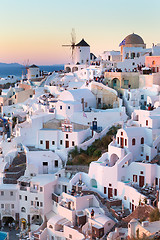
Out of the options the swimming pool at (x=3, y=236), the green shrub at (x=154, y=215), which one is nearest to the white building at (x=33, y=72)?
the swimming pool at (x=3, y=236)

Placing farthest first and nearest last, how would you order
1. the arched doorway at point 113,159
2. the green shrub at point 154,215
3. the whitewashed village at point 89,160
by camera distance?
the arched doorway at point 113,159, the whitewashed village at point 89,160, the green shrub at point 154,215

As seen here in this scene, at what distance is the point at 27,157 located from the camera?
34.9 meters

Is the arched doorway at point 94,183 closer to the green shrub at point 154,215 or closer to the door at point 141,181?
the door at point 141,181

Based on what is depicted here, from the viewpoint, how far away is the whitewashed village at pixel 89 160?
28.5 metres

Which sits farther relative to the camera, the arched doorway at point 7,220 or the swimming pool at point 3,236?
the arched doorway at point 7,220

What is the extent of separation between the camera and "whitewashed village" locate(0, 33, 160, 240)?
28.5 m

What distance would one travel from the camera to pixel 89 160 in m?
33.7

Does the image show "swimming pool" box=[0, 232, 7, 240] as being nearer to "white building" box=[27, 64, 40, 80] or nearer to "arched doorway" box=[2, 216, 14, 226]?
"arched doorway" box=[2, 216, 14, 226]

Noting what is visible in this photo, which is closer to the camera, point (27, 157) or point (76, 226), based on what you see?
point (76, 226)

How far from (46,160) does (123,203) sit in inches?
313

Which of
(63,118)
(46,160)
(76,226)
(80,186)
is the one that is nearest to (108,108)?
(63,118)

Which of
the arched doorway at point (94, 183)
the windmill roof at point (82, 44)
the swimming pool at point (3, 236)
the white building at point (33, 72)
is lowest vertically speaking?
the swimming pool at point (3, 236)

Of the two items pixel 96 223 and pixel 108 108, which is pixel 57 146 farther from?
pixel 96 223

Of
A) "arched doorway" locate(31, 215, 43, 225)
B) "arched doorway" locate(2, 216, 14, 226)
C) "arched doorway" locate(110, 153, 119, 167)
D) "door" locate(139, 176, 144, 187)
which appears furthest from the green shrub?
"arched doorway" locate(2, 216, 14, 226)
